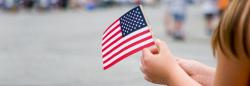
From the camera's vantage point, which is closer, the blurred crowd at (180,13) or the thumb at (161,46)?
the thumb at (161,46)

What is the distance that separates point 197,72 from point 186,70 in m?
0.05

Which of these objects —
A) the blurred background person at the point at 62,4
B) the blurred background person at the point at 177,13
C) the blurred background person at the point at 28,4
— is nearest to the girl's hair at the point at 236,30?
the blurred background person at the point at 177,13

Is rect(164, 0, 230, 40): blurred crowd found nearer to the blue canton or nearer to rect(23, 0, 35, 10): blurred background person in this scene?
the blue canton

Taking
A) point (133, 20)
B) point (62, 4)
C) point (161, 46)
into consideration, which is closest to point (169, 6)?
point (133, 20)

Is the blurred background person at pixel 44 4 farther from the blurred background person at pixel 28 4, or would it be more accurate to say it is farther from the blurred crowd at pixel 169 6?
the blurred background person at pixel 28 4

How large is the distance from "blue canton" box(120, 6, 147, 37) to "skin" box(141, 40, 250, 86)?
20cm

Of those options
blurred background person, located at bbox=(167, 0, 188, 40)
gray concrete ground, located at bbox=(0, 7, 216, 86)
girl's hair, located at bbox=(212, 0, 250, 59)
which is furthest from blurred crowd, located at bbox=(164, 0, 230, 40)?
girl's hair, located at bbox=(212, 0, 250, 59)

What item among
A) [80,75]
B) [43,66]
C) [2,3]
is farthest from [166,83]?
[2,3]

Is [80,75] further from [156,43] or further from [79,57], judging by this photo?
[156,43]

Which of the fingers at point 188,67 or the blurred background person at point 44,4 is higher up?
the fingers at point 188,67

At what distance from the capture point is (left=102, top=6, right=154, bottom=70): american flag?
3084 mm

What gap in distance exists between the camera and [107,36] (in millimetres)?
3359

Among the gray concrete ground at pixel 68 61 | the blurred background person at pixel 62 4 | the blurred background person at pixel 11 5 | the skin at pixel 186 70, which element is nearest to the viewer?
the skin at pixel 186 70

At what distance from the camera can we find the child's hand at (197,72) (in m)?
3.15
